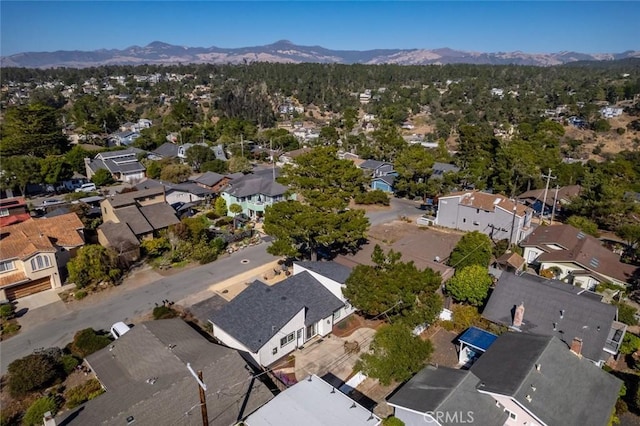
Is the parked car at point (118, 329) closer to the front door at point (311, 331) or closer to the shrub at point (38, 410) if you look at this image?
the shrub at point (38, 410)

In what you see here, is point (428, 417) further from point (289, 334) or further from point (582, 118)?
point (582, 118)

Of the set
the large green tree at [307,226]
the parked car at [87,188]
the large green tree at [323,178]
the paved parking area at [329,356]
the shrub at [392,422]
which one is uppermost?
the large green tree at [323,178]

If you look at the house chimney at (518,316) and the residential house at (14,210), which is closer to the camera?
the house chimney at (518,316)

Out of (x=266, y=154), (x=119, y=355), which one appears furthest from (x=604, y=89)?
(x=119, y=355)

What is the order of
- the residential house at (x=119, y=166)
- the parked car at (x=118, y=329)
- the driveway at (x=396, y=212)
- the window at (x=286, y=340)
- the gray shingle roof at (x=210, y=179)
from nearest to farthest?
1. the window at (x=286, y=340)
2. the parked car at (x=118, y=329)
3. the driveway at (x=396, y=212)
4. the gray shingle roof at (x=210, y=179)
5. the residential house at (x=119, y=166)

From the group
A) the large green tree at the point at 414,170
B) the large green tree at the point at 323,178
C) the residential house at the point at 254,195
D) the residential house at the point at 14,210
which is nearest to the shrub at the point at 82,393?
the large green tree at the point at 323,178

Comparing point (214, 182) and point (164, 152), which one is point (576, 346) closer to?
point (214, 182)
